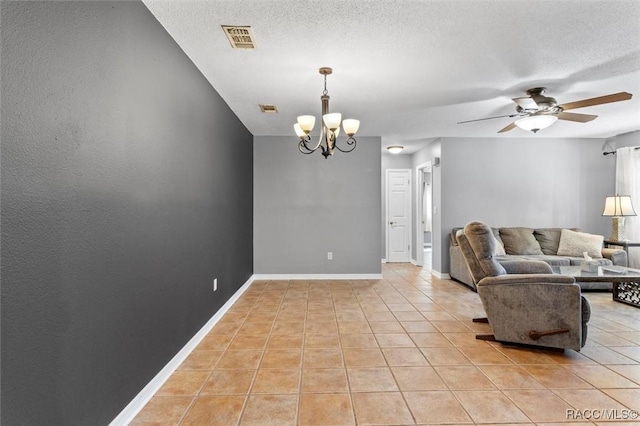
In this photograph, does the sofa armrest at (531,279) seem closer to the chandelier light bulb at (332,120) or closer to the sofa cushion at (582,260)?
the chandelier light bulb at (332,120)

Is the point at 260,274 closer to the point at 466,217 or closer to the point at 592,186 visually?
the point at 466,217

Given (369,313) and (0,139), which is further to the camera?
(369,313)

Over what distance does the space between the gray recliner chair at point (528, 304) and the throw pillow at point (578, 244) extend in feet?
8.71

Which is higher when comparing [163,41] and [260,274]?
[163,41]

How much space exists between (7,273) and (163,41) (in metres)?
1.85

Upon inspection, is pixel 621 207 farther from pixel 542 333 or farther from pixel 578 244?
pixel 542 333

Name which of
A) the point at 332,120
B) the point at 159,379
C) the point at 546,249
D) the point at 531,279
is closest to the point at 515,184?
the point at 546,249

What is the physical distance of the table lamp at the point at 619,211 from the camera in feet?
16.3

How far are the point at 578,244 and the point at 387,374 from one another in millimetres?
4385

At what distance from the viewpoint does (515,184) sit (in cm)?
581

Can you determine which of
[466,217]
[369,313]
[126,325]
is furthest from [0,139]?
[466,217]

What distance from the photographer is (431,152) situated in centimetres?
643

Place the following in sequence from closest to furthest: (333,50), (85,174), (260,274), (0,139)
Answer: (0,139) < (85,174) < (333,50) < (260,274)

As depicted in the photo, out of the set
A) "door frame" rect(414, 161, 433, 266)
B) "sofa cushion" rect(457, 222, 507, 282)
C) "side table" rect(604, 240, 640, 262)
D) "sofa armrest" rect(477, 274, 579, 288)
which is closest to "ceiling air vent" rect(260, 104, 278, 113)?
"sofa cushion" rect(457, 222, 507, 282)
